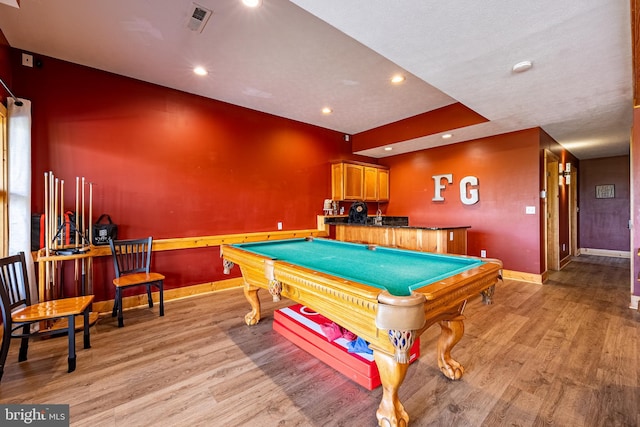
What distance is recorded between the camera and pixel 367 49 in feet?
8.66

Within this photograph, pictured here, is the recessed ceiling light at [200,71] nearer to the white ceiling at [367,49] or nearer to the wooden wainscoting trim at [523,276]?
the white ceiling at [367,49]

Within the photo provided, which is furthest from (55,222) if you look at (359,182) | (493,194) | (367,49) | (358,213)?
(493,194)

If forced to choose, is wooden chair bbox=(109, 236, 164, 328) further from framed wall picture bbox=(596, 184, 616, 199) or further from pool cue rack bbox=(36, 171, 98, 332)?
framed wall picture bbox=(596, 184, 616, 199)

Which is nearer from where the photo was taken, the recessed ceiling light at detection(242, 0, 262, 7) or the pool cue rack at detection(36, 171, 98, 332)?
the recessed ceiling light at detection(242, 0, 262, 7)

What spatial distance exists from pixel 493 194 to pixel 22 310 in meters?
5.89

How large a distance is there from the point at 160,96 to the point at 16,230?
6.77ft

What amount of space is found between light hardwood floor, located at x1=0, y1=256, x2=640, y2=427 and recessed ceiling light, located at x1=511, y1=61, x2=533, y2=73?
2.43 m

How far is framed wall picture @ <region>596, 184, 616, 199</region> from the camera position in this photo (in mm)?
6434

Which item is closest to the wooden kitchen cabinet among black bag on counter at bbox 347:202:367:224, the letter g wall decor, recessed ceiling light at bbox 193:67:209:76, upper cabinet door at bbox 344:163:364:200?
upper cabinet door at bbox 344:163:364:200

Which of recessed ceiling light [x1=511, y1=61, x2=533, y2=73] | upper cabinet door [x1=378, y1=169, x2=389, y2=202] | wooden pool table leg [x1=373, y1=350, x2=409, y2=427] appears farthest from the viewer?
upper cabinet door [x1=378, y1=169, x2=389, y2=202]

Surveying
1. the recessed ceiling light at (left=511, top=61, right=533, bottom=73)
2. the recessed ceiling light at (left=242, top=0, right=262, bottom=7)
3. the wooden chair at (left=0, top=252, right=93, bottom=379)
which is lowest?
the wooden chair at (left=0, top=252, right=93, bottom=379)

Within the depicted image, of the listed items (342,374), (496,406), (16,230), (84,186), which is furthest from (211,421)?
(84,186)

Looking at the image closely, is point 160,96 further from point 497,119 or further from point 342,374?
point 497,119

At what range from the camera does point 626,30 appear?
1.88 m
